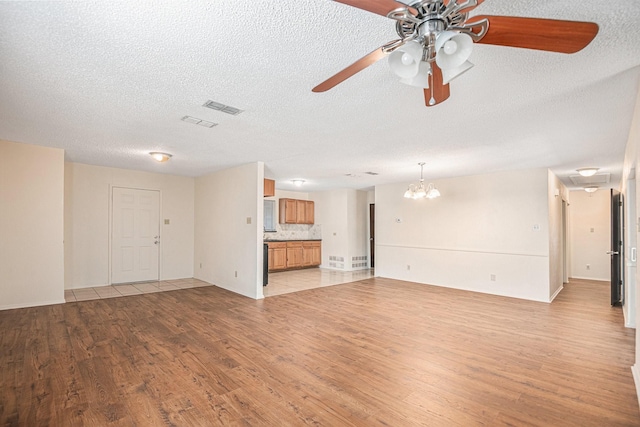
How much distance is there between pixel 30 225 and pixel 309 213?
6589 millimetres

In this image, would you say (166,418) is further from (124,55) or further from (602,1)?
(602,1)

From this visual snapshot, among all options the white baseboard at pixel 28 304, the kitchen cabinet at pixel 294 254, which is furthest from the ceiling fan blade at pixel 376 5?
the kitchen cabinet at pixel 294 254

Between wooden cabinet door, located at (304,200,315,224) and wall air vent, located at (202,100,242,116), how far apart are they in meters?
6.68

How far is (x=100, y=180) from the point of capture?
627 cm

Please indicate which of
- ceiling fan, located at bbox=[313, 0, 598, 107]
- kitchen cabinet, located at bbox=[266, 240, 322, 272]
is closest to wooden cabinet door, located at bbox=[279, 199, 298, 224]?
kitchen cabinet, located at bbox=[266, 240, 322, 272]

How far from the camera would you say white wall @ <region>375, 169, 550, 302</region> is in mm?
5594

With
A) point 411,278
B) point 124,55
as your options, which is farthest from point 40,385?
point 411,278

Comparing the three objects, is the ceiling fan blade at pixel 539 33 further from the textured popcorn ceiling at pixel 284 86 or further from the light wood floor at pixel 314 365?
the light wood floor at pixel 314 365

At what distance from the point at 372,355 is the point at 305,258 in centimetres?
619

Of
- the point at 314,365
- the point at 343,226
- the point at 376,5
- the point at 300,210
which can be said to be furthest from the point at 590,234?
the point at 376,5

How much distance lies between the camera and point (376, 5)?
122 centimetres

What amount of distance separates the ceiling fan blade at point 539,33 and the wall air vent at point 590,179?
642cm

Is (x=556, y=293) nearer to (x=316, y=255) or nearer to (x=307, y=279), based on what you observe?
(x=307, y=279)

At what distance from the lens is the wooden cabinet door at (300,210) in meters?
9.52
